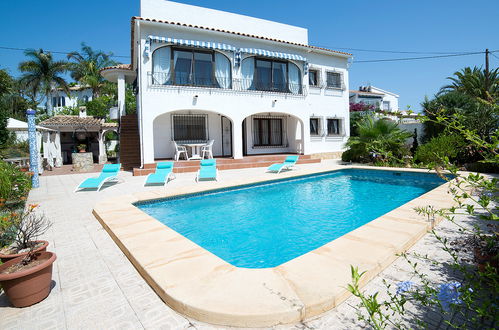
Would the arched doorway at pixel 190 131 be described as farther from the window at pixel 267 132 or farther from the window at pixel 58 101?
the window at pixel 58 101

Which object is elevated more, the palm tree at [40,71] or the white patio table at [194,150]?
the palm tree at [40,71]

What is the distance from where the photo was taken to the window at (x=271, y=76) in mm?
16953

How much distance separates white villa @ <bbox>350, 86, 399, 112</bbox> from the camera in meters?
36.7

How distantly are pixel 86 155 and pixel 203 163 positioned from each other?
875 centimetres

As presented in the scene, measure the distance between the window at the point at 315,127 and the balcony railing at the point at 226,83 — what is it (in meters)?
2.56

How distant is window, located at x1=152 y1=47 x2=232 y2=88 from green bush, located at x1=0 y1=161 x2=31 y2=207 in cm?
745

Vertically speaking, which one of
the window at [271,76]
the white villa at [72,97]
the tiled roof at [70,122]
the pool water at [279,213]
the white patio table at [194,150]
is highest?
the white villa at [72,97]

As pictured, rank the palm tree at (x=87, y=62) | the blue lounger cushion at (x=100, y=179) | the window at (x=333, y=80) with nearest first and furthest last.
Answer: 1. the blue lounger cushion at (x=100, y=179)
2. the window at (x=333, y=80)
3. the palm tree at (x=87, y=62)

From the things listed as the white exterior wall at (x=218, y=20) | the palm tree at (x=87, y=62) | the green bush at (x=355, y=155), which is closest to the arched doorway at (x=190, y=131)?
the white exterior wall at (x=218, y=20)

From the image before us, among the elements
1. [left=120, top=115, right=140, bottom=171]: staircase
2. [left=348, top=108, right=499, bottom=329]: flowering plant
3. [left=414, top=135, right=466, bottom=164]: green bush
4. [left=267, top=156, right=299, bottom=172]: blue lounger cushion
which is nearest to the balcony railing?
[left=120, top=115, right=140, bottom=171]: staircase

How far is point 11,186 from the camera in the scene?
26.4 ft

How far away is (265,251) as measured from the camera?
5.17 m

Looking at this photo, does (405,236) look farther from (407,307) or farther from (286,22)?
(286,22)

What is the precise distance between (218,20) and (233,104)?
558cm
